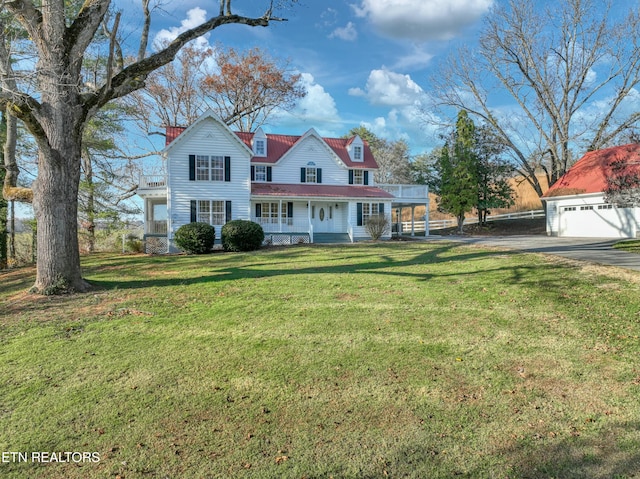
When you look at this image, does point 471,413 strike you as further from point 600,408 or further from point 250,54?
point 250,54

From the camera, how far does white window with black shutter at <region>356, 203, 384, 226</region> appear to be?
80.0 feet

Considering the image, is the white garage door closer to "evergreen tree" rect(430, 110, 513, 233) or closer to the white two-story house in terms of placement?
"evergreen tree" rect(430, 110, 513, 233)

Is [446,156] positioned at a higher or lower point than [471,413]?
higher

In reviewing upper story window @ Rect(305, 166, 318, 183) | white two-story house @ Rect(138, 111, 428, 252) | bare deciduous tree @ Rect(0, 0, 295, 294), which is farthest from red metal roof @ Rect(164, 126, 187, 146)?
bare deciduous tree @ Rect(0, 0, 295, 294)

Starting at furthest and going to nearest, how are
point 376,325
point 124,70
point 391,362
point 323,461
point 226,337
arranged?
point 124,70 < point 376,325 < point 226,337 < point 391,362 < point 323,461

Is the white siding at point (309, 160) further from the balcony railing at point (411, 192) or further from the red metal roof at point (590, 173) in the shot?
the red metal roof at point (590, 173)

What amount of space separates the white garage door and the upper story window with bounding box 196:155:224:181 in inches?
824

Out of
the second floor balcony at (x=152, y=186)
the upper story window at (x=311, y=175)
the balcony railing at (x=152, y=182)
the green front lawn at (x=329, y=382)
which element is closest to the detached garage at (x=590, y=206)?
the upper story window at (x=311, y=175)

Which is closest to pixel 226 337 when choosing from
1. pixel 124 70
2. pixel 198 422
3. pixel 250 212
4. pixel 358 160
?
pixel 198 422

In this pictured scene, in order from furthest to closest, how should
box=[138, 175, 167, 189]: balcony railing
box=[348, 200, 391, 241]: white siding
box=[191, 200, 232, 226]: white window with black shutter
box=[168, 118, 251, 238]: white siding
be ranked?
box=[348, 200, 391, 241]: white siding < box=[138, 175, 167, 189]: balcony railing < box=[191, 200, 232, 226]: white window with black shutter < box=[168, 118, 251, 238]: white siding

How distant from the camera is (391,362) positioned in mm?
5016

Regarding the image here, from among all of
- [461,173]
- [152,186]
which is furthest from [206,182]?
[461,173]

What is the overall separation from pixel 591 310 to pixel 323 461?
585 centimetres

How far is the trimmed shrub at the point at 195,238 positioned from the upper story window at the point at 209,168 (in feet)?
14.8
